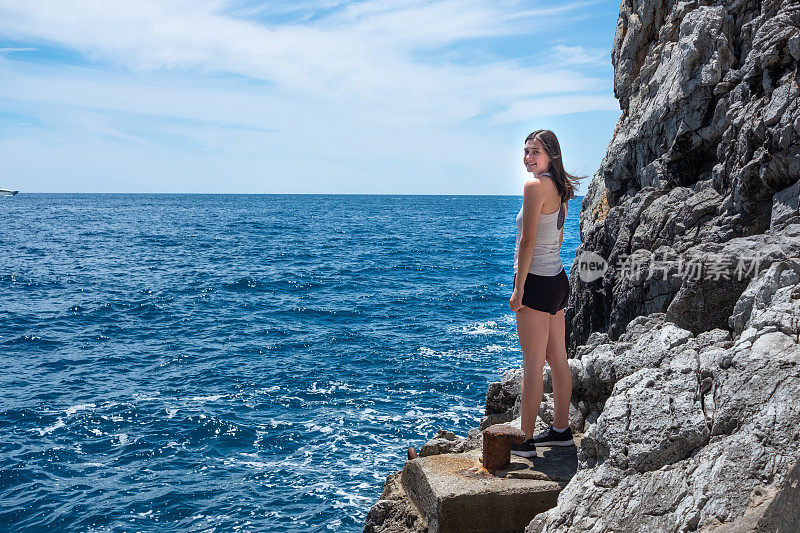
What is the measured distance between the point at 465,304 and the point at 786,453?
2573 centimetres

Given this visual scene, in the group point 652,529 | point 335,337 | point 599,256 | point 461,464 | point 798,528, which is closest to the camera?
point 798,528

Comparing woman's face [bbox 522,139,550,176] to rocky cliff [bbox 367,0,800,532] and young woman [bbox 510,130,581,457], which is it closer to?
young woman [bbox 510,130,581,457]

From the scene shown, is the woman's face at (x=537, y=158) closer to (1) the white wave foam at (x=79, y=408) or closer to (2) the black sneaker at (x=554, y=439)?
(2) the black sneaker at (x=554, y=439)

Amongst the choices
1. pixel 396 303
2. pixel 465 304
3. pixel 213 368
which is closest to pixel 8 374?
pixel 213 368

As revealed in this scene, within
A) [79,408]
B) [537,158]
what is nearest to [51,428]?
[79,408]

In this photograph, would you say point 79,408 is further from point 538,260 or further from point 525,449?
point 538,260

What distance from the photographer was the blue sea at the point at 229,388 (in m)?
11.5

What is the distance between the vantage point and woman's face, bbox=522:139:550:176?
566 centimetres

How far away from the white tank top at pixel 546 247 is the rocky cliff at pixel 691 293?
3.83 feet

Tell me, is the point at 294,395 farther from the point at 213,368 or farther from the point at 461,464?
the point at 461,464

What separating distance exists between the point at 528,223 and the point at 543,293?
0.68m

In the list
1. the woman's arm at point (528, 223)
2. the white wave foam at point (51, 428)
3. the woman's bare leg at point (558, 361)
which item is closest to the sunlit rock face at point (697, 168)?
the woman's bare leg at point (558, 361)

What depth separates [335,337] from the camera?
23000 mm

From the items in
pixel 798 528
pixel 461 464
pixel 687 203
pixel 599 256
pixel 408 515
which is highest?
pixel 687 203
